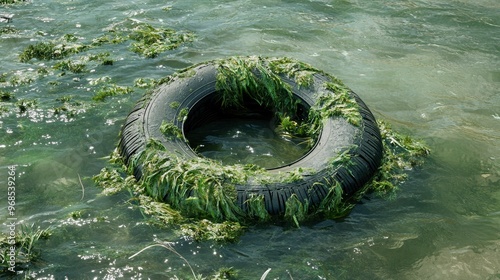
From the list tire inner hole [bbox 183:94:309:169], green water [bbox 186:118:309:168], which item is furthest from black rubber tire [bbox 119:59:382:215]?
green water [bbox 186:118:309:168]

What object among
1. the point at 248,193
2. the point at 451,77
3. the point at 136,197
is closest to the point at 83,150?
the point at 136,197

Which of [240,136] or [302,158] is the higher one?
[302,158]

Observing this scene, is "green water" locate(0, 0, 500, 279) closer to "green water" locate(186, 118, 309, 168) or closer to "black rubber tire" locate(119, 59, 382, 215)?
"black rubber tire" locate(119, 59, 382, 215)

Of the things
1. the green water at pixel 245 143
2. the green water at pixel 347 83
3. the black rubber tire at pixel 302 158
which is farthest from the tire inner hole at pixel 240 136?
the green water at pixel 347 83

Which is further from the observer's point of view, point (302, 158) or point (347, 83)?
point (347, 83)

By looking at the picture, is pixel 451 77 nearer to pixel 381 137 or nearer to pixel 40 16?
pixel 381 137

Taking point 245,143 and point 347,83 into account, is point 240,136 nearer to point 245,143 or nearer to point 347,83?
point 245,143

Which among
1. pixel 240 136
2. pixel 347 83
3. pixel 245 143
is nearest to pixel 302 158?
pixel 245 143
